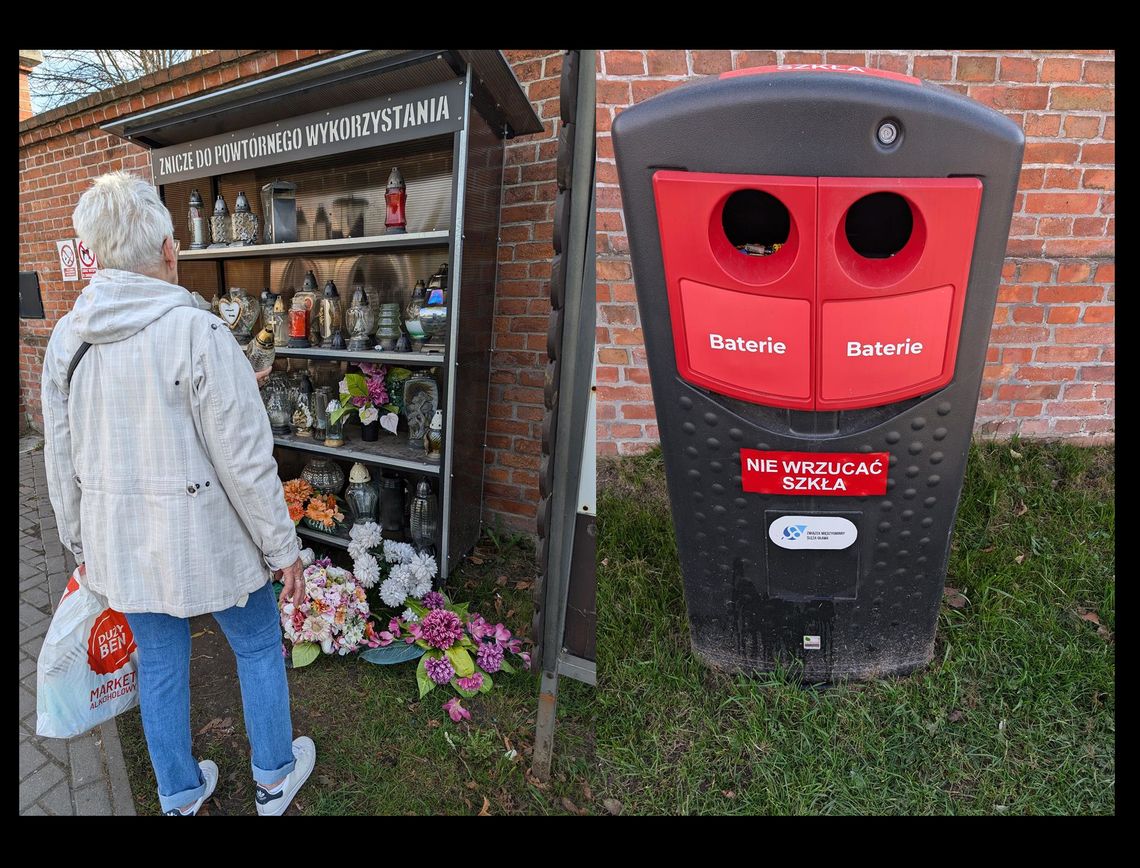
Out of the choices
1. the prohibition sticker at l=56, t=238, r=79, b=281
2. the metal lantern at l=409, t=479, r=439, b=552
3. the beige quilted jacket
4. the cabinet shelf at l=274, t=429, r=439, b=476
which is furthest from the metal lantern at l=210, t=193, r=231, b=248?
the prohibition sticker at l=56, t=238, r=79, b=281

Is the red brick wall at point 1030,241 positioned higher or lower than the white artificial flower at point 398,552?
higher

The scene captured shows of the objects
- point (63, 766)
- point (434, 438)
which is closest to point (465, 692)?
point (434, 438)

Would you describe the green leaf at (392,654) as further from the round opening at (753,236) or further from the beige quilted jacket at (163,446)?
the round opening at (753,236)

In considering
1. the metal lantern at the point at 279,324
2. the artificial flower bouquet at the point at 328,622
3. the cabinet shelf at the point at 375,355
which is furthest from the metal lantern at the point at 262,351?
the artificial flower bouquet at the point at 328,622

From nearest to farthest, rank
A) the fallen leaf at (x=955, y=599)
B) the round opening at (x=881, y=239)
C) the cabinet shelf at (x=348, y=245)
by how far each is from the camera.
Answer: the round opening at (x=881, y=239) < the fallen leaf at (x=955, y=599) < the cabinet shelf at (x=348, y=245)

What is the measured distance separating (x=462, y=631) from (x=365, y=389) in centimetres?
119

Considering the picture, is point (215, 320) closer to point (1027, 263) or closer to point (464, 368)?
point (464, 368)

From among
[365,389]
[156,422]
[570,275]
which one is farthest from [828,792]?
[365,389]

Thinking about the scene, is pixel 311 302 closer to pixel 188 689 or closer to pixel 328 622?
pixel 328 622

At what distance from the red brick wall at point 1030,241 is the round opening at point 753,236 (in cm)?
108

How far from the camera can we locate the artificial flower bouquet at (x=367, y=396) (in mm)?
2963

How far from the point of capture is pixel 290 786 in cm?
185

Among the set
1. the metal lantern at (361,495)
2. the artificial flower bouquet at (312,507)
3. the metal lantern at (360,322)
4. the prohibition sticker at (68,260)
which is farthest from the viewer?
the prohibition sticker at (68,260)

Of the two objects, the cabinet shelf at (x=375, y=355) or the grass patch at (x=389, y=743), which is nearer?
the grass patch at (x=389, y=743)
